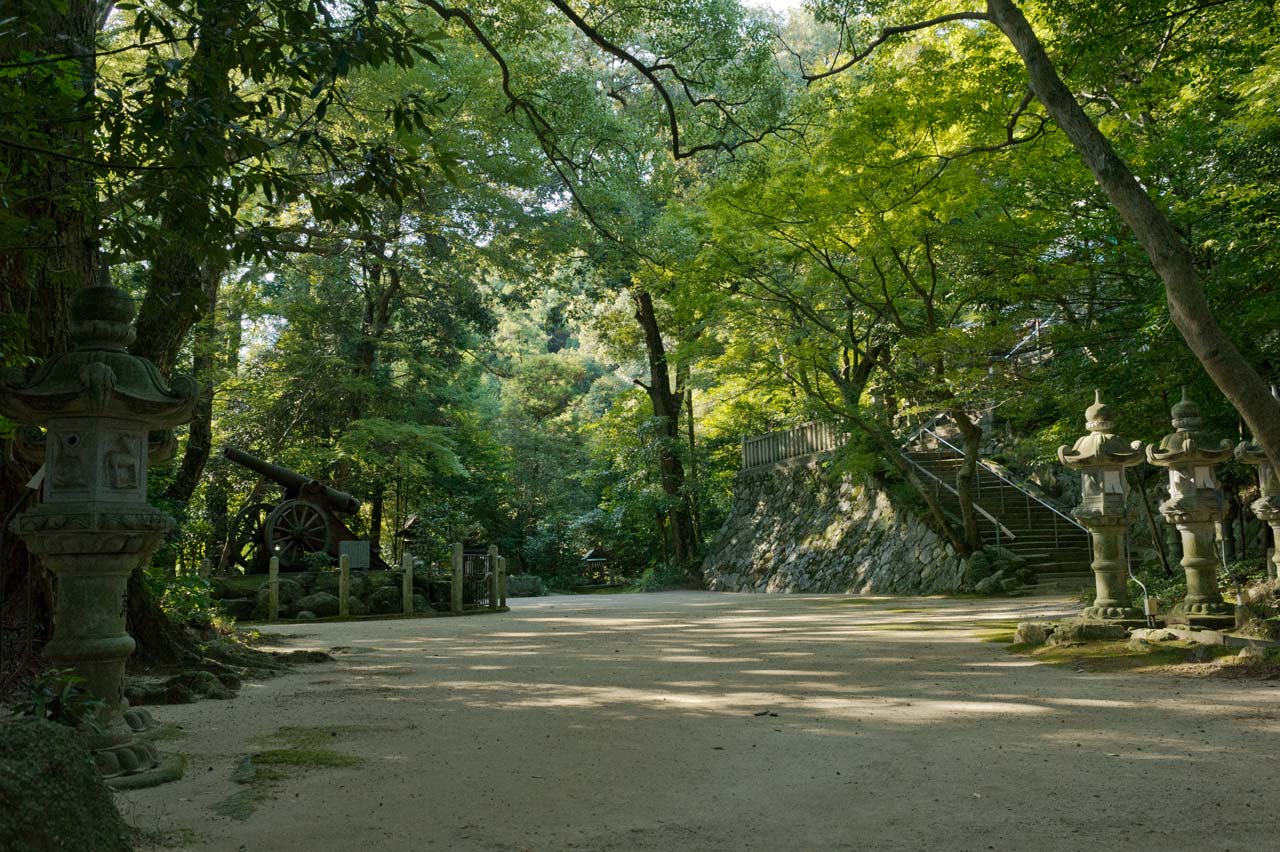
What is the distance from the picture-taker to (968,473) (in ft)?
54.5

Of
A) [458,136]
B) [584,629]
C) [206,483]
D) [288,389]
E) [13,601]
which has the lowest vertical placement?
[584,629]

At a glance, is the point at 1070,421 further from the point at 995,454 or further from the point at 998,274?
the point at 995,454

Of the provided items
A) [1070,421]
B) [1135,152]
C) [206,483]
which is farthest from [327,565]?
[1135,152]

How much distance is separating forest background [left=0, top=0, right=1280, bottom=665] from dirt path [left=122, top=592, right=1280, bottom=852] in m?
2.15

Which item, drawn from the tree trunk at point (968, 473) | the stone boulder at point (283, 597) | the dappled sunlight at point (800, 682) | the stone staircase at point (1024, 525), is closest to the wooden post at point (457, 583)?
the stone boulder at point (283, 597)

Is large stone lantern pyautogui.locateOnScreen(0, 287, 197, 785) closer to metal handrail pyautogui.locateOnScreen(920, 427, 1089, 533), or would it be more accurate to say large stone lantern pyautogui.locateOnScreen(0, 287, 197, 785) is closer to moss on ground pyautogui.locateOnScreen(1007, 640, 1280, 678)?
moss on ground pyautogui.locateOnScreen(1007, 640, 1280, 678)

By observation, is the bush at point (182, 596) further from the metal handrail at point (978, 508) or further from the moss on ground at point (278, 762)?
the metal handrail at point (978, 508)

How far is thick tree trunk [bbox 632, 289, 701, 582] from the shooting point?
25.4 metres

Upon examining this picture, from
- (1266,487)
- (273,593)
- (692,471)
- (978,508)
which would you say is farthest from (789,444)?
(1266,487)

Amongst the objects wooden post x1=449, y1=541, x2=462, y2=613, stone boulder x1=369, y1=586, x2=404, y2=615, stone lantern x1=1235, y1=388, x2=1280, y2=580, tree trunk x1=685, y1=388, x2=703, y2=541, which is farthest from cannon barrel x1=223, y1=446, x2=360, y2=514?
stone lantern x1=1235, y1=388, x2=1280, y2=580

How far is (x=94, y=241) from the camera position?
17.9 ft

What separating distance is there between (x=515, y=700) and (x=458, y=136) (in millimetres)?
11383

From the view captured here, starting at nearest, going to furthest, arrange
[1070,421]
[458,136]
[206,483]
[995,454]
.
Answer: [1070,421]
[458,136]
[206,483]
[995,454]

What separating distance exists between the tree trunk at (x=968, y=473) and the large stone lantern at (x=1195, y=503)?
300 inches
